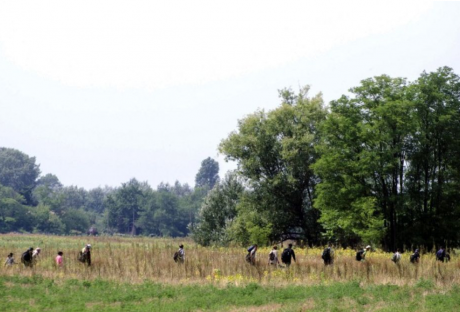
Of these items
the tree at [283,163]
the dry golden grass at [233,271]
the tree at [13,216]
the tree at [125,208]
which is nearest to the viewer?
the dry golden grass at [233,271]

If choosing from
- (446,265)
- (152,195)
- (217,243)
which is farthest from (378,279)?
(152,195)

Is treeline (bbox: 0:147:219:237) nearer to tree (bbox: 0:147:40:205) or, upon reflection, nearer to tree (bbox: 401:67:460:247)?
tree (bbox: 0:147:40:205)

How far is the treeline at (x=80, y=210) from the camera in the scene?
98769 mm

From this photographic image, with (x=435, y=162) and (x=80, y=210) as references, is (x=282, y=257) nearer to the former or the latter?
(x=435, y=162)

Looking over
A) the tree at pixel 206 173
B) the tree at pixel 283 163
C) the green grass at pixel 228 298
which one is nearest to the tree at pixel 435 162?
the tree at pixel 283 163

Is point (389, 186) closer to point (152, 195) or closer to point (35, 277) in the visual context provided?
point (35, 277)

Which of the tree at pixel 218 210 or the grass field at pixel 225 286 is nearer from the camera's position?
the grass field at pixel 225 286

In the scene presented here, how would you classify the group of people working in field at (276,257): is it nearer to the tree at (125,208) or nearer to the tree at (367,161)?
the tree at (367,161)

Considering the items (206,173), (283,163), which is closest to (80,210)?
(206,173)

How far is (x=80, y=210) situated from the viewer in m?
116

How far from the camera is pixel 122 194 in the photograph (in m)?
122

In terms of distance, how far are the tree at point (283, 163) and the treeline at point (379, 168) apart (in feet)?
0.41

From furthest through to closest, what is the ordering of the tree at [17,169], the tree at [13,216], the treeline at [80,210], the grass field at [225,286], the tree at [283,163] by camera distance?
1. the tree at [17,169]
2. the treeline at [80,210]
3. the tree at [13,216]
4. the tree at [283,163]
5. the grass field at [225,286]

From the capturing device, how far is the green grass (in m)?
14.9
